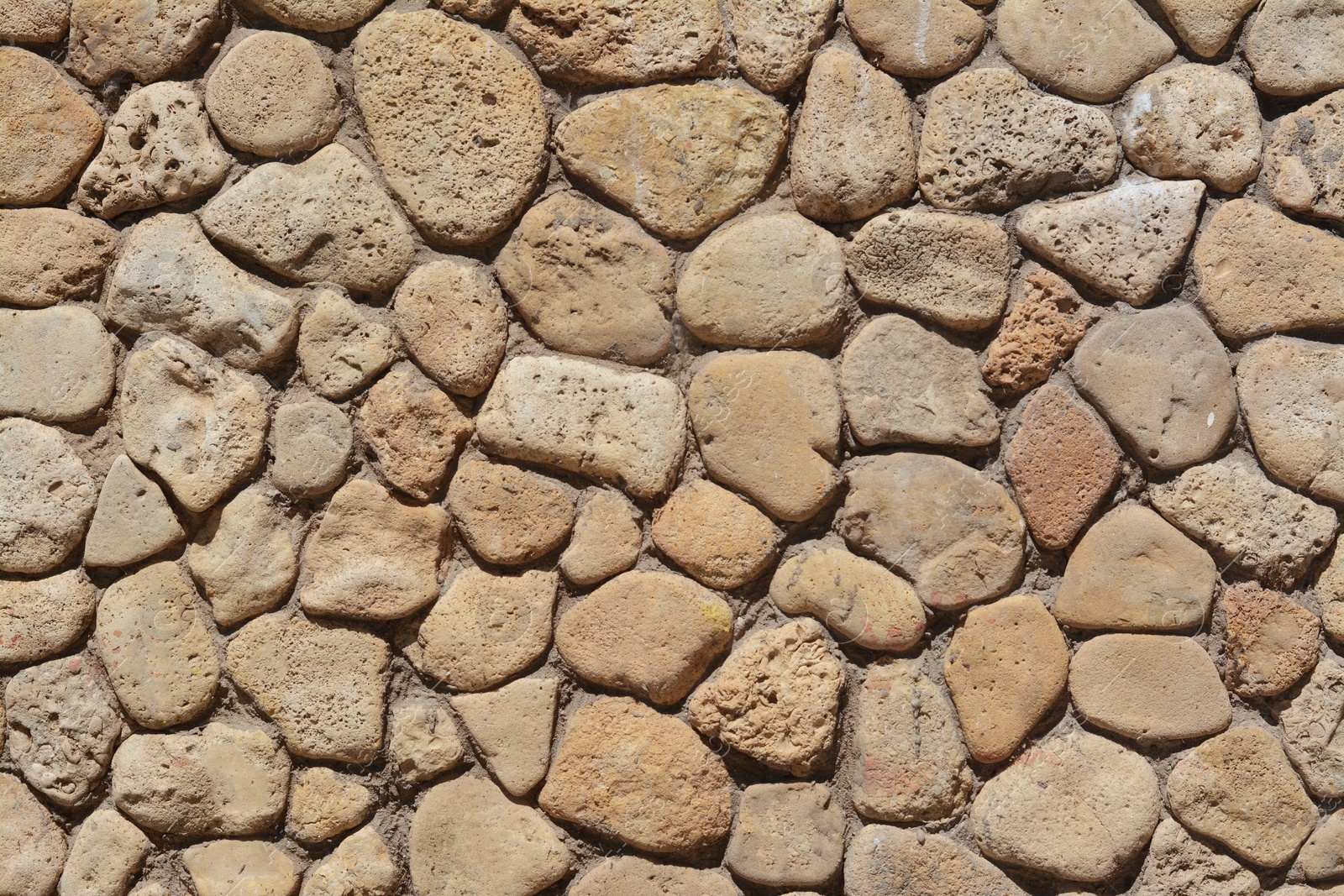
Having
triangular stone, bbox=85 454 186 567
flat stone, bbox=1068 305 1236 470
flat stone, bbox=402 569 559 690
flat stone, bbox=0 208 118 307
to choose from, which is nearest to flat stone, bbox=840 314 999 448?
flat stone, bbox=1068 305 1236 470

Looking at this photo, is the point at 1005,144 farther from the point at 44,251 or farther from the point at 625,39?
the point at 44,251

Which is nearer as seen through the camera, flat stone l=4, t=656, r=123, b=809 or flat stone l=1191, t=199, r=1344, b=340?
flat stone l=1191, t=199, r=1344, b=340

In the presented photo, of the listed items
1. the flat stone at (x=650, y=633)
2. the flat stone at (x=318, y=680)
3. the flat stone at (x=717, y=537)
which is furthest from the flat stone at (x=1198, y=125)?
the flat stone at (x=318, y=680)

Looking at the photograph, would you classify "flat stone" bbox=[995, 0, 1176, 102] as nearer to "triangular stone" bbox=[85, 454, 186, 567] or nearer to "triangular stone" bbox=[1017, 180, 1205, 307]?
"triangular stone" bbox=[1017, 180, 1205, 307]

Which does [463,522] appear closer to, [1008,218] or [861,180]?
[861,180]

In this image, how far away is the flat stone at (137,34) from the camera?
141cm

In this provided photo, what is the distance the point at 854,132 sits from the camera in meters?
1.38

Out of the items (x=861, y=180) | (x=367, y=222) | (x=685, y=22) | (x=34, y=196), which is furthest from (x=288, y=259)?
(x=861, y=180)

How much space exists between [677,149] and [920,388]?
0.46 meters

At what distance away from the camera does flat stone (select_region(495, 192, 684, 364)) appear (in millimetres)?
1413

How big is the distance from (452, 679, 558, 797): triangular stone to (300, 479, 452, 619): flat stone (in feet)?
0.57

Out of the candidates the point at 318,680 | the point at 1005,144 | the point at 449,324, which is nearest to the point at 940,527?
the point at 1005,144

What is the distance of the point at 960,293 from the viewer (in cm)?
139

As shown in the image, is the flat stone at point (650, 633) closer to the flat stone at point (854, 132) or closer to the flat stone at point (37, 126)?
the flat stone at point (854, 132)
